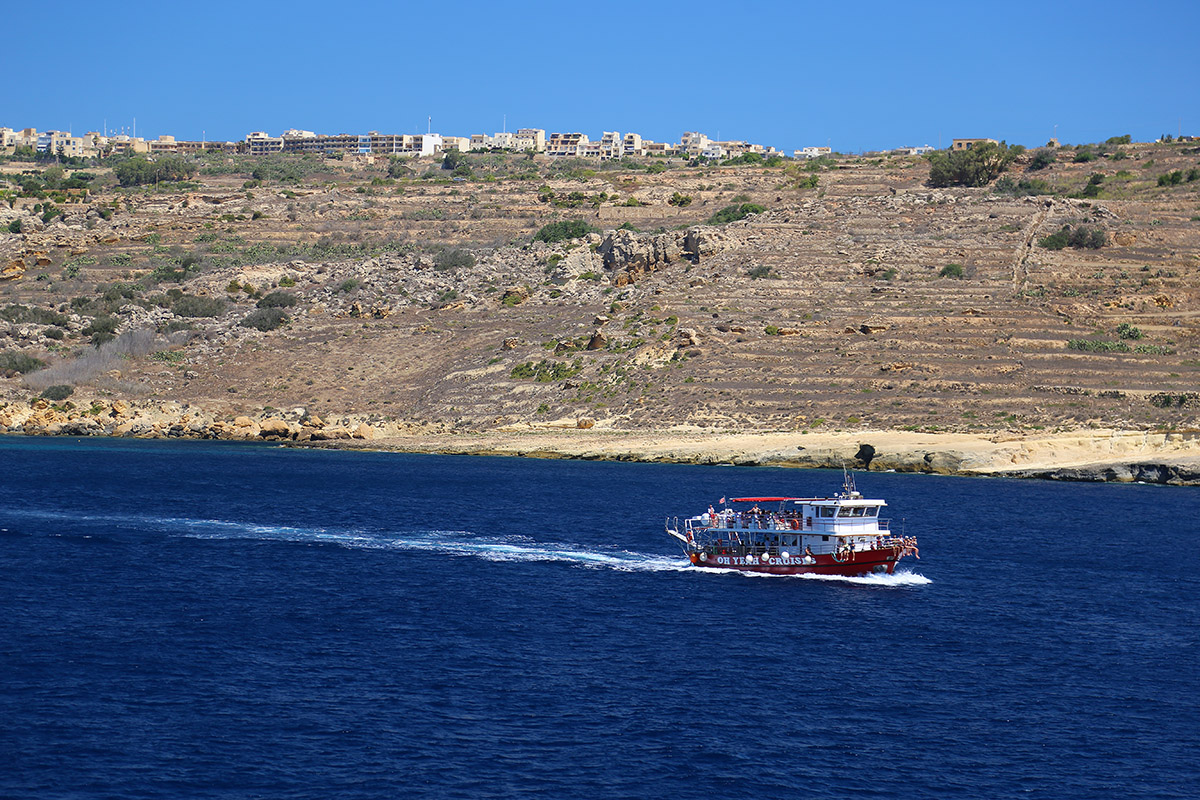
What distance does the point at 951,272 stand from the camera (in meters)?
130

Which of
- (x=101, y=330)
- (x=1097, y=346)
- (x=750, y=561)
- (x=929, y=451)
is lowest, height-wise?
(x=750, y=561)

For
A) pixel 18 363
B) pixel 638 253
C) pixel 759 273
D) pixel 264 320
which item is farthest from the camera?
pixel 638 253

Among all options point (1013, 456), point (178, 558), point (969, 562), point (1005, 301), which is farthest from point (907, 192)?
point (178, 558)

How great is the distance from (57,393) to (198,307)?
24.6 metres

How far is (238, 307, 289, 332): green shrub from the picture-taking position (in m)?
138

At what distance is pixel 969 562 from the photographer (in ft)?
207

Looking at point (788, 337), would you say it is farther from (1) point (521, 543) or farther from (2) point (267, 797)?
(2) point (267, 797)

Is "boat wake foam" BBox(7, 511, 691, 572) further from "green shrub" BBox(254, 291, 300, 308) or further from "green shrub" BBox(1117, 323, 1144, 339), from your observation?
"green shrub" BBox(254, 291, 300, 308)

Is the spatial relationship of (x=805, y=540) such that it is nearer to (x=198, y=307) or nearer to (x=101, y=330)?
(x=101, y=330)

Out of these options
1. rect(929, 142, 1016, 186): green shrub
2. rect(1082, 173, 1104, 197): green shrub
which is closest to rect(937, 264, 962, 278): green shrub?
rect(1082, 173, 1104, 197): green shrub

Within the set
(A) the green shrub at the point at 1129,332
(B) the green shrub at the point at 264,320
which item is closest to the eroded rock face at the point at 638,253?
(B) the green shrub at the point at 264,320

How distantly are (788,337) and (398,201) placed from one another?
8480 cm

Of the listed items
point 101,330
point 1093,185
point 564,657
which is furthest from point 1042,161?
point 564,657

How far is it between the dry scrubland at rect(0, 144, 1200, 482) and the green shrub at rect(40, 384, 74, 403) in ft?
5.09
